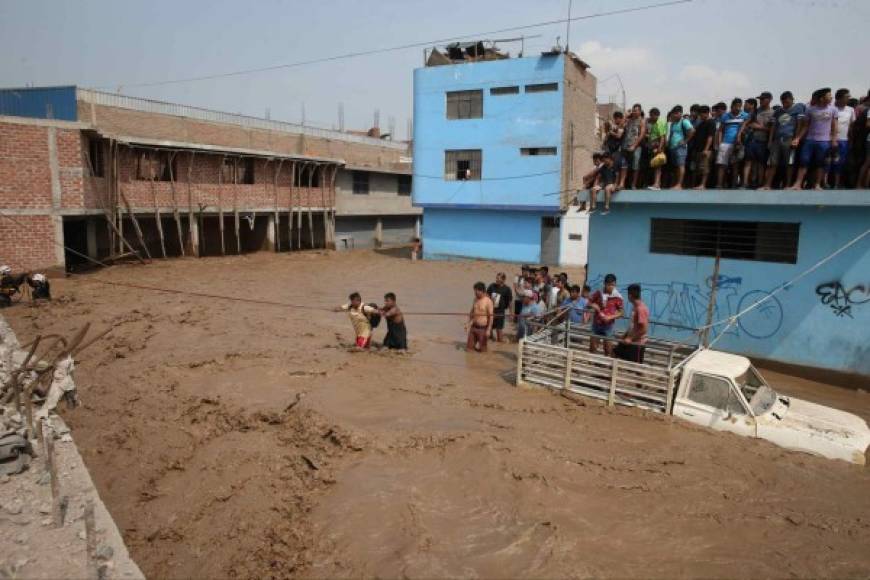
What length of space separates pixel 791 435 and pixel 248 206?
2243 centimetres

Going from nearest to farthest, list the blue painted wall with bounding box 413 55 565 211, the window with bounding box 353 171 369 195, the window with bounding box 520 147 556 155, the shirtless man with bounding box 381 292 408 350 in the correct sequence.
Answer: the shirtless man with bounding box 381 292 408 350
the blue painted wall with bounding box 413 55 565 211
the window with bounding box 520 147 556 155
the window with bounding box 353 171 369 195

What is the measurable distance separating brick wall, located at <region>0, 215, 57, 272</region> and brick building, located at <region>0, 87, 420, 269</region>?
0.09 feet

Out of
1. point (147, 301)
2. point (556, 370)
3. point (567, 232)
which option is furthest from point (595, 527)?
point (567, 232)

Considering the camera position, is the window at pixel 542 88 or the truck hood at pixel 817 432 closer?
the truck hood at pixel 817 432

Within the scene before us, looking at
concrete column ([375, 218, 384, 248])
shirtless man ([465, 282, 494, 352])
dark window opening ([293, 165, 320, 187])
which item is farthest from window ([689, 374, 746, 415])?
concrete column ([375, 218, 384, 248])

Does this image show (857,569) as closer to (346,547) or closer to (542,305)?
(346,547)

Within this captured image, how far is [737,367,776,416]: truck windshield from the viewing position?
713 cm

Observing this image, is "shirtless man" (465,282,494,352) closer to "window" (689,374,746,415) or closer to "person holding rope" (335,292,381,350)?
"person holding rope" (335,292,381,350)

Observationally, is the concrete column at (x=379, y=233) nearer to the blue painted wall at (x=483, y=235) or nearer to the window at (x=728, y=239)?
the blue painted wall at (x=483, y=235)

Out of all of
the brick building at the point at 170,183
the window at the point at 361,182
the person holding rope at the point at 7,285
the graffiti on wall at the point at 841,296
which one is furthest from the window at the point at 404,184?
the graffiti on wall at the point at 841,296

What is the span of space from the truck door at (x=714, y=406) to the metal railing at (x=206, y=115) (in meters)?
22.8

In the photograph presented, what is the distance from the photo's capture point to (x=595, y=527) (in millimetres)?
5418

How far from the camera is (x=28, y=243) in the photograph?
53.8 ft

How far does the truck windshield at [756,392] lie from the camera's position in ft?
23.4
